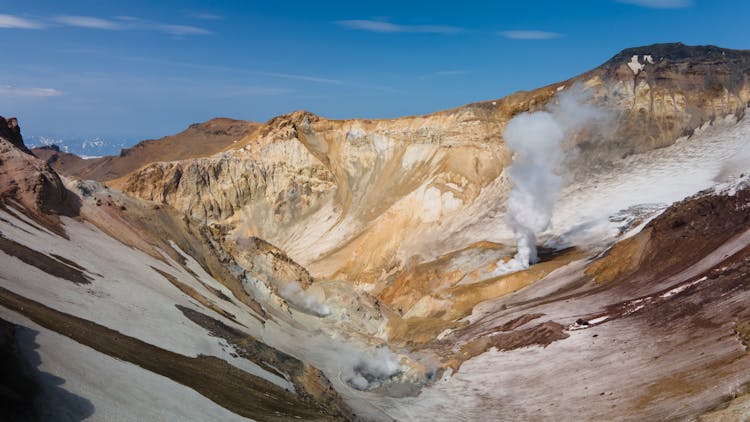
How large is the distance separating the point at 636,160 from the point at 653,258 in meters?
35.5

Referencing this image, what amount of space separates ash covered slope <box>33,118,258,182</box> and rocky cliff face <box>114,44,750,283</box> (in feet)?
154

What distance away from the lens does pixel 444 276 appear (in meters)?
57.5

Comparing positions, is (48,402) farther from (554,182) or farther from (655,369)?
(554,182)

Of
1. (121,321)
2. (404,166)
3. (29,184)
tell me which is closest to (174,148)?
(404,166)

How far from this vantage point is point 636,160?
72125 mm

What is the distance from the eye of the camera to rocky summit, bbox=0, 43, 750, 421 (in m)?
20.3

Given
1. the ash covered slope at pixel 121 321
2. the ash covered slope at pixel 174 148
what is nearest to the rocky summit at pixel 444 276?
the ash covered slope at pixel 121 321

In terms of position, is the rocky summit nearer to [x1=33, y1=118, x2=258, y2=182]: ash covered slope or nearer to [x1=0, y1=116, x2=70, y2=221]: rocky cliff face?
[x1=0, y1=116, x2=70, y2=221]: rocky cliff face

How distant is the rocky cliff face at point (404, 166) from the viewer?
7450 cm

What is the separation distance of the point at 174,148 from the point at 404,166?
8318 cm

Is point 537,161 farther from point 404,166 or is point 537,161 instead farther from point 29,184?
point 29,184

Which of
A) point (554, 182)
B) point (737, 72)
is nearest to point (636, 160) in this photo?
point (554, 182)

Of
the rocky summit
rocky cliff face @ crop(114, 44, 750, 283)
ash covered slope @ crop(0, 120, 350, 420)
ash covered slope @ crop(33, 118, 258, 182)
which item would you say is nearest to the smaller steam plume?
the rocky summit

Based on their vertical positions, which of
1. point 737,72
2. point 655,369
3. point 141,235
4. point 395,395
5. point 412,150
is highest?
point 737,72
